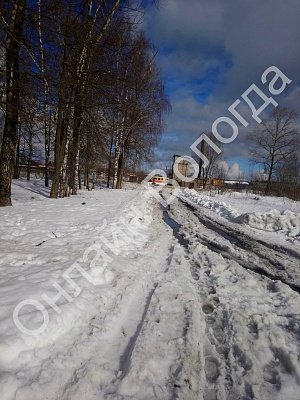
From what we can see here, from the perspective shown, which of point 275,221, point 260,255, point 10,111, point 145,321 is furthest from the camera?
point 275,221

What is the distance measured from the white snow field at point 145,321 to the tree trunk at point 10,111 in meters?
3.90

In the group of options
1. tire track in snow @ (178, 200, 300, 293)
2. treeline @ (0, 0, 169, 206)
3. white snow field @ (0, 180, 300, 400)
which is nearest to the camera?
white snow field @ (0, 180, 300, 400)

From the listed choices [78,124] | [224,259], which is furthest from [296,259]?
[78,124]

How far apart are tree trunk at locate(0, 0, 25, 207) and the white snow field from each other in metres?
3.90

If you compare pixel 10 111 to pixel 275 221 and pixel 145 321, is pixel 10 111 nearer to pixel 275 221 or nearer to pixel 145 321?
pixel 145 321

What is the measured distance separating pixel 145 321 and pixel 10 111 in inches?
282

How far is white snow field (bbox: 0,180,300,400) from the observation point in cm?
217

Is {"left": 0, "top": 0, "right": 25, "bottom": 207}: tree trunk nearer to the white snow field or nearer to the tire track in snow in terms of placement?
the white snow field

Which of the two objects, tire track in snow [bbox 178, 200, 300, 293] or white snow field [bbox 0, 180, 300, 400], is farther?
tire track in snow [bbox 178, 200, 300, 293]

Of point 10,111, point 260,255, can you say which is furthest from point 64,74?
point 260,255

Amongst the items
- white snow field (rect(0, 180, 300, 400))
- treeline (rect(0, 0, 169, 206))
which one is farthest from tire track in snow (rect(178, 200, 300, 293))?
treeline (rect(0, 0, 169, 206))

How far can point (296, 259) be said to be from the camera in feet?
18.0

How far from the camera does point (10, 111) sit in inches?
314

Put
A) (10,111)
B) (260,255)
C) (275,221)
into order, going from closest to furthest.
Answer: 1. (260,255)
2. (10,111)
3. (275,221)
